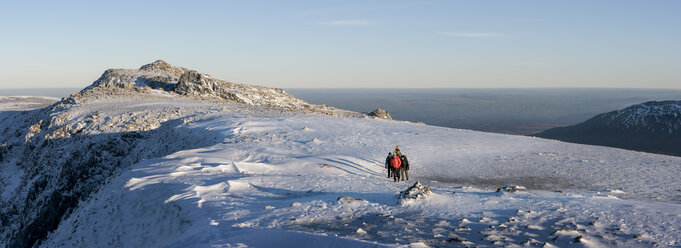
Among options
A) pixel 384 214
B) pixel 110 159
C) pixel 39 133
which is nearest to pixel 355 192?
pixel 384 214

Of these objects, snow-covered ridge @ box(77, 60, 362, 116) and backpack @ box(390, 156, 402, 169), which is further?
snow-covered ridge @ box(77, 60, 362, 116)

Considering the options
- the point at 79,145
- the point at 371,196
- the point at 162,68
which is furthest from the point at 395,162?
the point at 162,68

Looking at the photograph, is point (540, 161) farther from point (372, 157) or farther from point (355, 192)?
point (355, 192)

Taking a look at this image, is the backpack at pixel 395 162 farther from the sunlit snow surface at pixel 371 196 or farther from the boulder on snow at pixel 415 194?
the boulder on snow at pixel 415 194

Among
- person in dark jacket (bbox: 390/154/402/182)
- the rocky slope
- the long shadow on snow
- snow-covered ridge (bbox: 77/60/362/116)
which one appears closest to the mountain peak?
snow-covered ridge (bbox: 77/60/362/116)

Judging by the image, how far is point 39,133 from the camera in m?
39.4

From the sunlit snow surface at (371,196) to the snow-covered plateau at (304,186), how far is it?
7 cm

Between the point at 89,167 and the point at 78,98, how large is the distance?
24.9 m

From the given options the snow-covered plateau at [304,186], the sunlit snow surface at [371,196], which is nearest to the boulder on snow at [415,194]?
the snow-covered plateau at [304,186]

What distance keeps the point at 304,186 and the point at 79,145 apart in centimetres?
2395

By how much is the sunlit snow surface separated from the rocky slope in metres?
5.69

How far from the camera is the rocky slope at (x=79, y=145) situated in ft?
88.1

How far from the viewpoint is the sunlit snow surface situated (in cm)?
1019

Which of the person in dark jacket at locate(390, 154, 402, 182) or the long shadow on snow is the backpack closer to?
the person in dark jacket at locate(390, 154, 402, 182)
